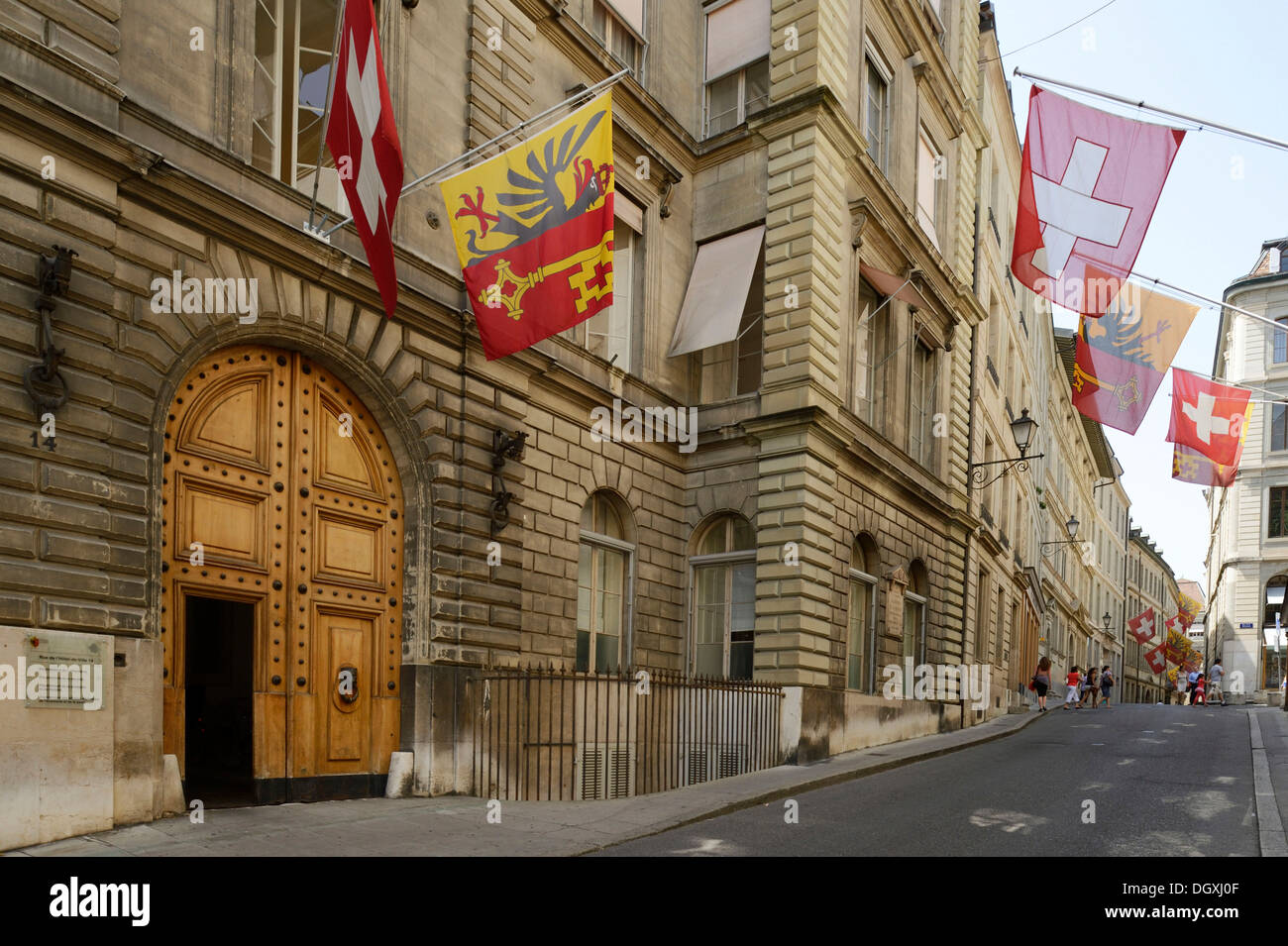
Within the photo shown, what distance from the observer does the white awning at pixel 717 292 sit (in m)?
17.6

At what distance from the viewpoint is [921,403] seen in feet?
78.6

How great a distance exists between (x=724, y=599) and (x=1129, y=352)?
299 inches

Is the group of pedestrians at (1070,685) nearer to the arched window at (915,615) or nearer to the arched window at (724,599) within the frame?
the arched window at (915,615)

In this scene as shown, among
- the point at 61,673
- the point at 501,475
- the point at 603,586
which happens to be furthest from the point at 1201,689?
the point at 61,673

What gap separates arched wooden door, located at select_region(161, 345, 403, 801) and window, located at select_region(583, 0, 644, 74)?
853 centimetres

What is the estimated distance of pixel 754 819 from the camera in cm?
1070

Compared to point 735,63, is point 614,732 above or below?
below

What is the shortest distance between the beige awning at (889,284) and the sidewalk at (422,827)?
10.2 m

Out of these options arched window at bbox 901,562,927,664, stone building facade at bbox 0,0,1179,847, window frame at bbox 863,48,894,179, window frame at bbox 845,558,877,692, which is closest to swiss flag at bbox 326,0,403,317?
stone building facade at bbox 0,0,1179,847

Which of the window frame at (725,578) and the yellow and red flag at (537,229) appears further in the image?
the window frame at (725,578)

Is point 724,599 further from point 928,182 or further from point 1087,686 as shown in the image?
point 1087,686

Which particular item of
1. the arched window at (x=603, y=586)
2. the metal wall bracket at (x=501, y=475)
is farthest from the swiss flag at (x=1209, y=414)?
the metal wall bracket at (x=501, y=475)

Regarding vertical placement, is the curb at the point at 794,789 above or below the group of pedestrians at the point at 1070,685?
above
